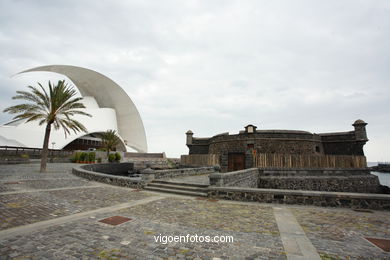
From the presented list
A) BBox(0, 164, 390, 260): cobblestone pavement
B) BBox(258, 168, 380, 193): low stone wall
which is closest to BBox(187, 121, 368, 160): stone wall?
BBox(258, 168, 380, 193): low stone wall

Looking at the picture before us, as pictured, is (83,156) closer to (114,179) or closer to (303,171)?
(114,179)

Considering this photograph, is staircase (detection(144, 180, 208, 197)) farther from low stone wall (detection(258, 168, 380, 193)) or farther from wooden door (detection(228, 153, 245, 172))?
wooden door (detection(228, 153, 245, 172))

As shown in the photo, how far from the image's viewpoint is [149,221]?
5184mm

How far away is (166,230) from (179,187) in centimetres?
589

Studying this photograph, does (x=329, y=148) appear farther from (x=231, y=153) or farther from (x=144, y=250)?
(x=144, y=250)

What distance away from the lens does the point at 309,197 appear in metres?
7.60

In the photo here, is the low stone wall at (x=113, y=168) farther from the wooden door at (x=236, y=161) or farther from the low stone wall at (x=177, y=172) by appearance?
the wooden door at (x=236, y=161)

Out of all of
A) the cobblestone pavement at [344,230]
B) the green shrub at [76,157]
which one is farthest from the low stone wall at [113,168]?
the cobblestone pavement at [344,230]

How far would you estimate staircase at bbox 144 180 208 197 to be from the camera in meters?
9.51

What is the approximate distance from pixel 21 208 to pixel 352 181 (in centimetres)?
2813

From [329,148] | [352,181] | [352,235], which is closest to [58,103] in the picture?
[352,235]

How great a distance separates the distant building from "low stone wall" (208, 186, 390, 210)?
14.2 meters

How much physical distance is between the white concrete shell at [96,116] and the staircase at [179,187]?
127ft

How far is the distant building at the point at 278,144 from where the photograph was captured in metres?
23.6
